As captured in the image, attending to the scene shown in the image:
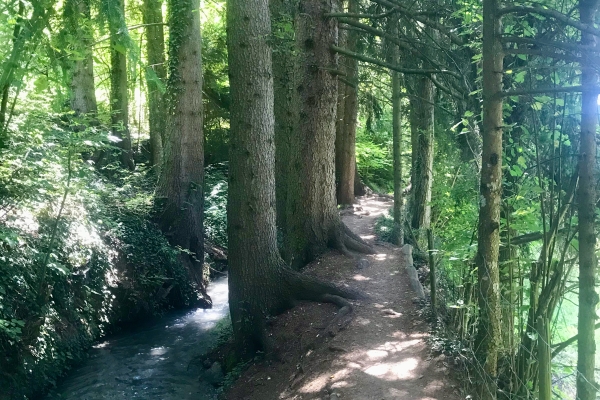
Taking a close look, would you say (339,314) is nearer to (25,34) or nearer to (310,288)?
(310,288)

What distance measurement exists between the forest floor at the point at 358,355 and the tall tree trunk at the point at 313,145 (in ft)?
3.17

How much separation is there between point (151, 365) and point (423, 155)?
26.7ft

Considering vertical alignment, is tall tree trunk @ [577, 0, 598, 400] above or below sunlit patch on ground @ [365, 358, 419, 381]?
above

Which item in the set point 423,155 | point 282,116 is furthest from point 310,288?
point 423,155

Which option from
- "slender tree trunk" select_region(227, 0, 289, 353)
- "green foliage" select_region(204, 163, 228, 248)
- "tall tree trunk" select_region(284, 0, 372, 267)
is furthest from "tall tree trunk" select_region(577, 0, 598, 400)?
"green foliage" select_region(204, 163, 228, 248)

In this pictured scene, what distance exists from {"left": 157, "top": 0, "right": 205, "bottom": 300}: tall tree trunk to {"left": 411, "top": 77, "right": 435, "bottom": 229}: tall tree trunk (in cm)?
550

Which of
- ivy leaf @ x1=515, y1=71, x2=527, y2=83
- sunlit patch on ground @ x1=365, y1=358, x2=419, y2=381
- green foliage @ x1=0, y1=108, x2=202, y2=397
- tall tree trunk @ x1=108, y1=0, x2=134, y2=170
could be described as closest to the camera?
ivy leaf @ x1=515, y1=71, x2=527, y2=83

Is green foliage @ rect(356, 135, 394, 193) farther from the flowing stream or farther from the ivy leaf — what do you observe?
the ivy leaf

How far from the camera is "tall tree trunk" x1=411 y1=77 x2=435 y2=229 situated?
43.9 ft

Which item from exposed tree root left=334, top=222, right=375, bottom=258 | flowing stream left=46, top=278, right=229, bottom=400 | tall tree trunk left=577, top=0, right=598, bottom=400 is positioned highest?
tall tree trunk left=577, top=0, right=598, bottom=400

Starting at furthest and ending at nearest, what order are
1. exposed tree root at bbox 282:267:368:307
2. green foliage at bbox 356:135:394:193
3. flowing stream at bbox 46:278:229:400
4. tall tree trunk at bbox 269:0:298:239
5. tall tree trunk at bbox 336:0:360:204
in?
green foliage at bbox 356:135:394:193 < tall tree trunk at bbox 336:0:360:204 < tall tree trunk at bbox 269:0:298:239 < exposed tree root at bbox 282:267:368:307 < flowing stream at bbox 46:278:229:400

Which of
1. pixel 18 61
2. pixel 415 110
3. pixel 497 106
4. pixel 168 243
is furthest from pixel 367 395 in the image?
pixel 415 110

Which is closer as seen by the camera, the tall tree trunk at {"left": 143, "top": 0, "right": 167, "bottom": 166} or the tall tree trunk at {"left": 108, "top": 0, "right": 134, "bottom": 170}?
the tall tree trunk at {"left": 108, "top": 0, "right": 134, "bottom": 170}

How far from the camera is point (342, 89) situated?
63.9ft
